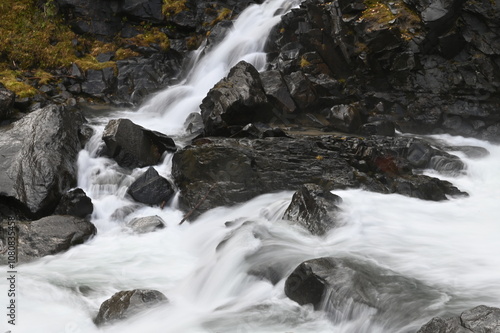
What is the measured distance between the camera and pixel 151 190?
9.79 metres

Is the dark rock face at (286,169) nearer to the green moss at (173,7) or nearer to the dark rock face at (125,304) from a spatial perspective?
the dark rock face at (125,304)

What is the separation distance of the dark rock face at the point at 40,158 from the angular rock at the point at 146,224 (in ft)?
5.13

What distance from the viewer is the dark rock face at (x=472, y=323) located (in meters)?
4.46

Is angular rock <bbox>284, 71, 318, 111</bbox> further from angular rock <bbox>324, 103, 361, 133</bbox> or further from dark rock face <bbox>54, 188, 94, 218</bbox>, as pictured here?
dark rock face <bbox>54, 188, 94, 218</bbox>

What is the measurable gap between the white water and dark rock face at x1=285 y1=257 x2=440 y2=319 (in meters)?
0.12

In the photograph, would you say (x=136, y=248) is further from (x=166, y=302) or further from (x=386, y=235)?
(x=386, y=235)

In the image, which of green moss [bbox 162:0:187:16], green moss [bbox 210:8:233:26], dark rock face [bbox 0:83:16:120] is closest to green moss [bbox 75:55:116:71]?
green moss [bbox 162:0:187:16]

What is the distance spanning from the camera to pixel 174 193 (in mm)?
9922

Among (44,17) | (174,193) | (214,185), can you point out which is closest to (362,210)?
(214,185)

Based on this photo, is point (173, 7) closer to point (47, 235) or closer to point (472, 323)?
point (47, 235)

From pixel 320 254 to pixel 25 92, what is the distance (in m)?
10.3

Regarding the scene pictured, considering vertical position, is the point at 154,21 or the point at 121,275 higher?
the point at 154,21

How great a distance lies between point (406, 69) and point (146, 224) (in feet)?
27.4

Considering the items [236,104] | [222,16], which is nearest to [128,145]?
[236,104]
